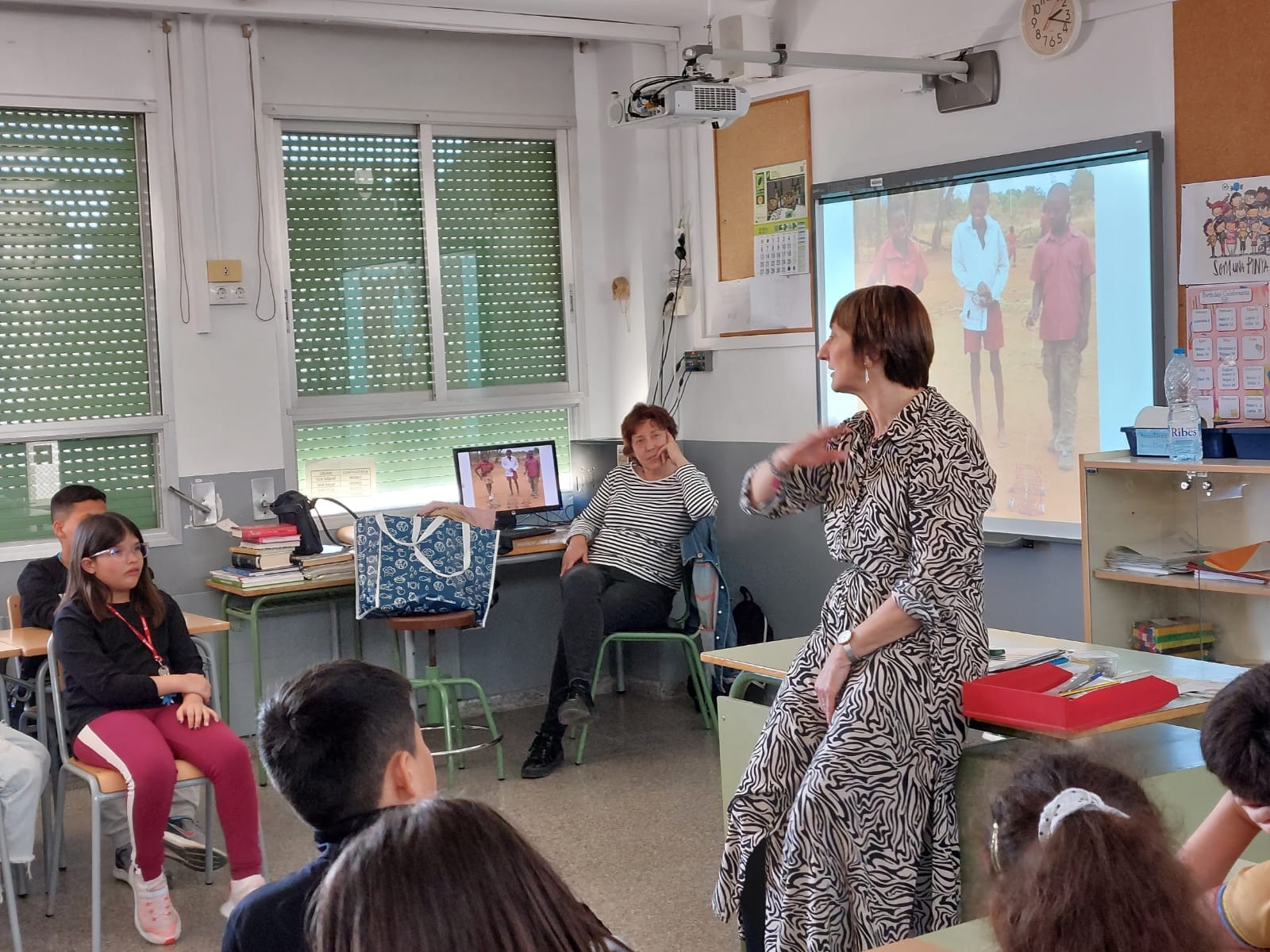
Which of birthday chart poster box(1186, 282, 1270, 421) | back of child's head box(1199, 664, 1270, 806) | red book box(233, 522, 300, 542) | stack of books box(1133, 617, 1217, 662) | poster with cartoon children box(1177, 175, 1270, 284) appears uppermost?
poster with cartoon children box(1177, 175, 1270, 284)

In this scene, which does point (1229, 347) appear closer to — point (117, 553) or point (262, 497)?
point (117, 553)

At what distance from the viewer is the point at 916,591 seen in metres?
2.55

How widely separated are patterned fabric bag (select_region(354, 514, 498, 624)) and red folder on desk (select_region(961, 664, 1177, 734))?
2442mm

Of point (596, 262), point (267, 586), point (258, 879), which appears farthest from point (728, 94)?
point (258, 879)

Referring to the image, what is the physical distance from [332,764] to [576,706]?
322cm

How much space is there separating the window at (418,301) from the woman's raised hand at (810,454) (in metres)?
A: 3.28

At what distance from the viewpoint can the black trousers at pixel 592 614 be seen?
196 inches

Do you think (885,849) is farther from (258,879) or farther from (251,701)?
(251,701)

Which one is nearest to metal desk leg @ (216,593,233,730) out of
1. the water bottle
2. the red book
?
the red book

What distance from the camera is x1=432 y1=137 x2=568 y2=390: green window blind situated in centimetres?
591

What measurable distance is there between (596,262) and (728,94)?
196 centimetres

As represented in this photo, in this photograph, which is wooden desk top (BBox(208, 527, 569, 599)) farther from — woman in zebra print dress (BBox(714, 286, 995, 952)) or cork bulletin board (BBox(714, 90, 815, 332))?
woman in zebra print dress (BBox(714, 286, 995, 952))

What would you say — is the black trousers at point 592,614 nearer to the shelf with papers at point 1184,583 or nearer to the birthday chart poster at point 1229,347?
the shelf with papers at point 1184,583

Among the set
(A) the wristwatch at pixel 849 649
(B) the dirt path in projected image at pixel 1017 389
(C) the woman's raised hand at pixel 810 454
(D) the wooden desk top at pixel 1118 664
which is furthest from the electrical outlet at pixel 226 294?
(A) the wristwatch at pixel 849 649
